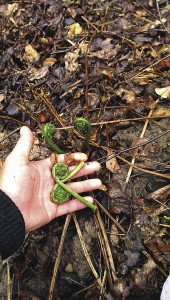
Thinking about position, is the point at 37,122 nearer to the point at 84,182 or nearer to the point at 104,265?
the point at 84,182

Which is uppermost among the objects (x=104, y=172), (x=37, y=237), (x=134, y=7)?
(x=134, y=7)

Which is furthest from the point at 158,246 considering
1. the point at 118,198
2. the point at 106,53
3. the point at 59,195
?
the point at 106,53

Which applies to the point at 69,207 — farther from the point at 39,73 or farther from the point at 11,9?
the point at 11,9

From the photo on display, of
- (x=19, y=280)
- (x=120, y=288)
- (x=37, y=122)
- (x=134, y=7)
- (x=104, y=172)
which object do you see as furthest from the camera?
(x=134, y=7)

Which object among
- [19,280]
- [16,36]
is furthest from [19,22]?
[19,280]

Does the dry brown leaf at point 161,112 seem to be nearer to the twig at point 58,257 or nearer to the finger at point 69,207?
the finger at point 69,207

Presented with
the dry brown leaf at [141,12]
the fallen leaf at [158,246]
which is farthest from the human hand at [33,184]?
the dry brown leaf at [141,12]
